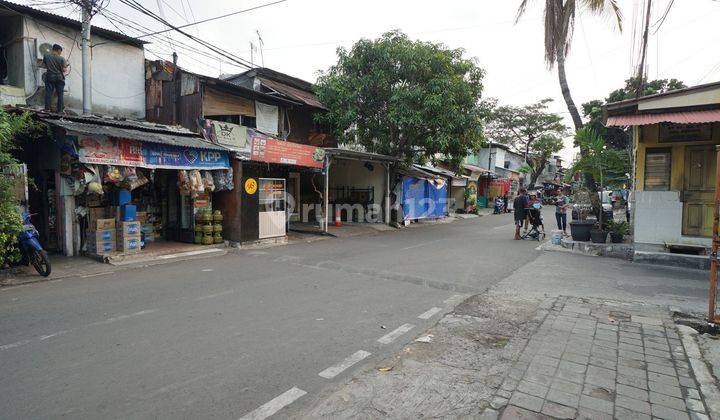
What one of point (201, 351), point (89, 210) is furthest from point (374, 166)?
point (201, 351)

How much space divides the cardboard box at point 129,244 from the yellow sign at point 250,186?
3.44 meters

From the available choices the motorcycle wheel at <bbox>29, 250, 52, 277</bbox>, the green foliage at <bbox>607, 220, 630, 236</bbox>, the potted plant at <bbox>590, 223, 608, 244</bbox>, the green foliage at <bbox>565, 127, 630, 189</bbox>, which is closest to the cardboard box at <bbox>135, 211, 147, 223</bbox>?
the motorcycle wheel at <bbox>29, 250, 52, 277</bbox>

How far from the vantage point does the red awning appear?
A: 8.48 meters

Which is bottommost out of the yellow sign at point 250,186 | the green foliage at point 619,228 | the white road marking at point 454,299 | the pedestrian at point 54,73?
the white road marking at point 454,299

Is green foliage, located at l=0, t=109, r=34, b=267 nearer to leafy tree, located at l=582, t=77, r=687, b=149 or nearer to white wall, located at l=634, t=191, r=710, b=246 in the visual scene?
white wall, located at l=634, t=191, r=710, b=246

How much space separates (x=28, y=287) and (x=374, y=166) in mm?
14575

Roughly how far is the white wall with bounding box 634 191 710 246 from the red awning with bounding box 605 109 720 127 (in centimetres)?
202

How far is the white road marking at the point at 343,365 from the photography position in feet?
12.5

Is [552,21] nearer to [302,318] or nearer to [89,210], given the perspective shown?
[302,318]

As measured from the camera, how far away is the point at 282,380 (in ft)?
12.0

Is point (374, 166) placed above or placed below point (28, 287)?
above

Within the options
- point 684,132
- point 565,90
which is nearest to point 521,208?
point 565,90

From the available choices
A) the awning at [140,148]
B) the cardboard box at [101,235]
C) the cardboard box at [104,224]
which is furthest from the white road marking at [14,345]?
the cardboard box at [104,224]

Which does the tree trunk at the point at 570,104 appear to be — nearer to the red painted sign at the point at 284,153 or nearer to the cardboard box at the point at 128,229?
the red painted sign at the point at 284,153
